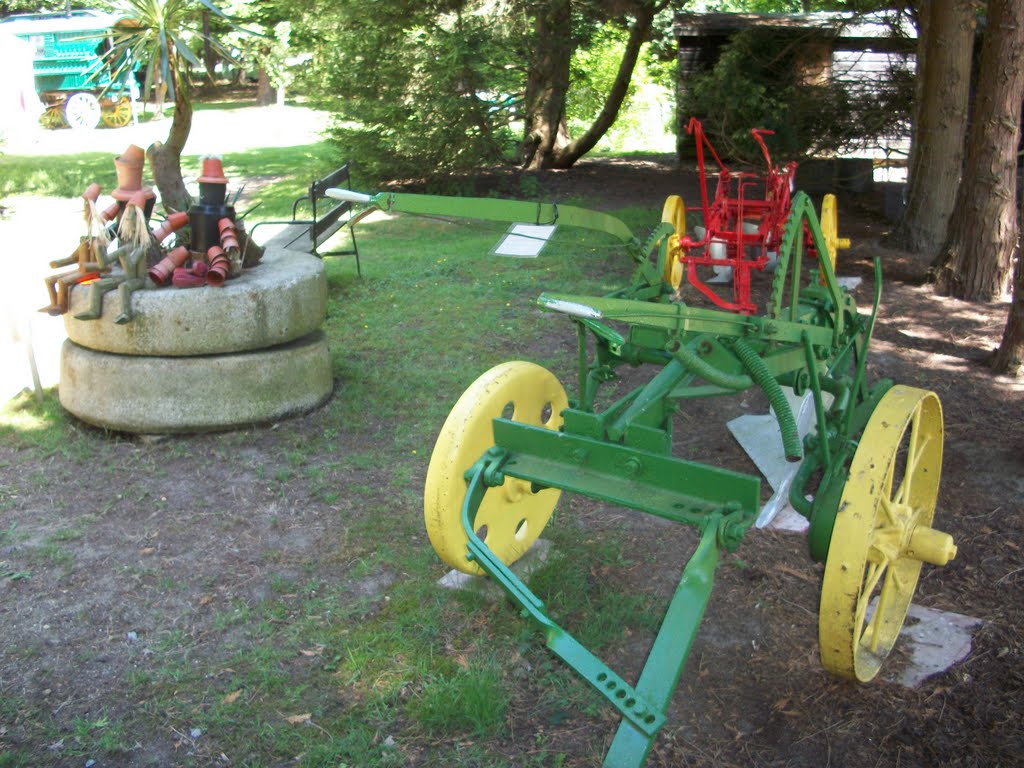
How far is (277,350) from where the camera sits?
18.6ft

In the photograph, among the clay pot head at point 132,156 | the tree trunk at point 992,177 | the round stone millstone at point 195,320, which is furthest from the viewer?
the tree trunk at point 992,177

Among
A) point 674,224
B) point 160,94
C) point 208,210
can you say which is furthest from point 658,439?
point 160,94

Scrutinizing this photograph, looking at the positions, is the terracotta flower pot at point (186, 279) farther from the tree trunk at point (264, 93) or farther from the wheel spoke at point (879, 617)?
the tree trunk at point (264, 93)

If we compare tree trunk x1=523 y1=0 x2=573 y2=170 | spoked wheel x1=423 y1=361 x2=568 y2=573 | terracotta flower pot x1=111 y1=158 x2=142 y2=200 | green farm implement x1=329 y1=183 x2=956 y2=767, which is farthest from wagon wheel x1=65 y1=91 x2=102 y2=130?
green farm implement x1=329 y1=183 x2=956 y2=767

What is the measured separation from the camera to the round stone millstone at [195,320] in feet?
17.6

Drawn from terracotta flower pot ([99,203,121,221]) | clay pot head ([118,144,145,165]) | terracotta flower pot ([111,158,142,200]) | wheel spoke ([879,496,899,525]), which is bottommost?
wheel spoke ([879,496,899,525])

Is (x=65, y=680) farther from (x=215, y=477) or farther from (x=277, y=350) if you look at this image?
(x=277, y=350)

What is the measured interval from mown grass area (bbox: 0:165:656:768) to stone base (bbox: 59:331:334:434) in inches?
5.3

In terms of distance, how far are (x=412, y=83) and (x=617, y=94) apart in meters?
3.34

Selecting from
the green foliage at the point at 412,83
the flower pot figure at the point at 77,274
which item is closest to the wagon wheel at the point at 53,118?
the green foliage at the point at 412,83

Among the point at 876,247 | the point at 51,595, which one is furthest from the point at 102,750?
the point at 876,247

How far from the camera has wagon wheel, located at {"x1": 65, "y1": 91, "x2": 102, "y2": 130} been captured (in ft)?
72.9

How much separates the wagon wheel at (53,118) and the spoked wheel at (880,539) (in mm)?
22859

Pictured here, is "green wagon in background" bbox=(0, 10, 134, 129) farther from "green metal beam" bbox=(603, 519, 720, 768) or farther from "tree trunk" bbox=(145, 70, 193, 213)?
"green metal beam" bbox=(603, 519, 720, 768)
